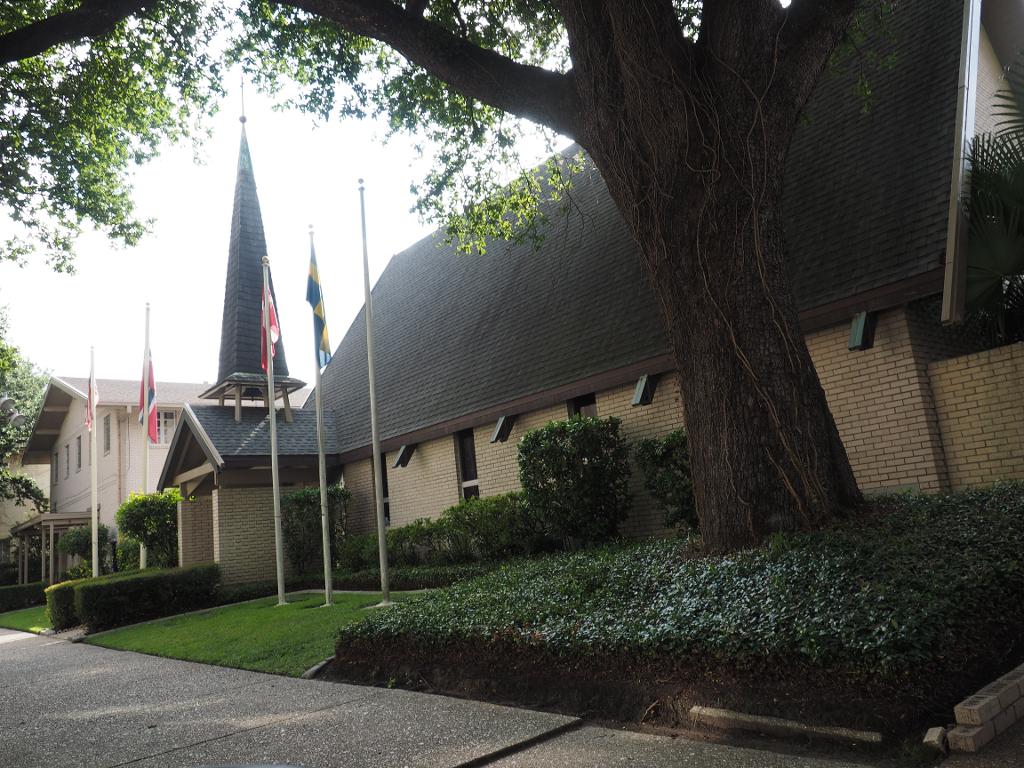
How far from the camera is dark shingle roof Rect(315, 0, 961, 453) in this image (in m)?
9.87

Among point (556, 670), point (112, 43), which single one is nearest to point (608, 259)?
point (112, 43)

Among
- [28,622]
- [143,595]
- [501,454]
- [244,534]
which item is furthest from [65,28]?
[28,622]

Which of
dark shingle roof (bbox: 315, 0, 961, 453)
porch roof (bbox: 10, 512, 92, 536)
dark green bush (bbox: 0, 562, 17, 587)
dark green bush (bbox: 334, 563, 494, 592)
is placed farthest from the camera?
dark green bush (bbox: 0, 562, 17, 587)

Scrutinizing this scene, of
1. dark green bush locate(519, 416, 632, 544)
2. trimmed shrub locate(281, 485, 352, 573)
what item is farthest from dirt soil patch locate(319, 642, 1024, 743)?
trimmed shrub locate(281, 485, 352, 573)

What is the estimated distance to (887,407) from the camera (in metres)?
9.45

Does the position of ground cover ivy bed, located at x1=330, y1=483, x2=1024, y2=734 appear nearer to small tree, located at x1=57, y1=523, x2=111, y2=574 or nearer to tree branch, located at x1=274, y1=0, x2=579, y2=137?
tree branch, located at x1=274, y1=0, x2=579, y2=137

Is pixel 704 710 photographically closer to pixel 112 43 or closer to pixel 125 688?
pixel 125 688

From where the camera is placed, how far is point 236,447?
17.6 meters

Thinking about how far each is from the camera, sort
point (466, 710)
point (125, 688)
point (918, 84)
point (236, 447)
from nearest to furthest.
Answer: point (466, 710), point (125, 688), point (918, 84), point (236, 447)

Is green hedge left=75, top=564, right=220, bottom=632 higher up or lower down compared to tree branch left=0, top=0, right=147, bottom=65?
lower down

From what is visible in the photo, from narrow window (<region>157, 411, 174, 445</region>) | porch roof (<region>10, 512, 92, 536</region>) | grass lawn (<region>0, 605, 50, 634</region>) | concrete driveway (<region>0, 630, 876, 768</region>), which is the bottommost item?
grass lawn (<region>0, 605, 50, 634</region>)

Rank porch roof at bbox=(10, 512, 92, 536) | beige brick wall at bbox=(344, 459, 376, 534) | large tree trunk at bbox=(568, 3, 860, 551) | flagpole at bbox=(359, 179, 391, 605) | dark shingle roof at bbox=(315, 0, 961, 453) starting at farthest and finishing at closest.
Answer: porch roof at bbox=(10, 512, 92, 536) < beige brick wall at bbox=(344, 459, 376, 534) < flagpole at bbox=(359, 179, 391, 605) < dark shingle roof at bbox=(315, 0, 961, 453) < large tree trunk at bbox=(568, 3, 860, 551)

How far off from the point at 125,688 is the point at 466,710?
454cm

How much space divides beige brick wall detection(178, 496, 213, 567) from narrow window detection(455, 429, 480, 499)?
797 cm
